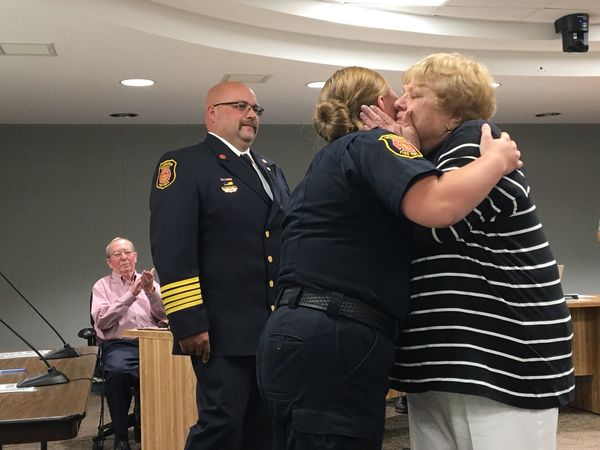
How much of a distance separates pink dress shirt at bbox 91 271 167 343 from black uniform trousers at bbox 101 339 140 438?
22 cm

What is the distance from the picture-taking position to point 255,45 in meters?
4.80

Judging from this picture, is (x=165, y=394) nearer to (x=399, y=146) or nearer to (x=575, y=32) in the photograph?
(x=399, y=146)

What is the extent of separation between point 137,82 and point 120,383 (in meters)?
2.05

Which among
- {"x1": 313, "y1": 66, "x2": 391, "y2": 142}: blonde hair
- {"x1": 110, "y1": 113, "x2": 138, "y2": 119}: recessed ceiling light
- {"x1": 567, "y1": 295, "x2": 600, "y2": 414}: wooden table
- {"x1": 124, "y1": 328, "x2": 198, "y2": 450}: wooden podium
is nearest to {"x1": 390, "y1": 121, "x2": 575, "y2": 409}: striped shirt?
{"x1": 313, "y1": 66, "x2": 391, "y2": 142}: blonde hair

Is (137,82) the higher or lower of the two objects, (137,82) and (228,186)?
the higher

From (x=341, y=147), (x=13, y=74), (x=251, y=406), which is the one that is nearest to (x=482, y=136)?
(x=341, y=147)

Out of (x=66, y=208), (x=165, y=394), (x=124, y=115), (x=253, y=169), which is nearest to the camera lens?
(x=253, y=169)

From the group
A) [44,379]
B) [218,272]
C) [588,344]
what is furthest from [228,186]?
[588,344]

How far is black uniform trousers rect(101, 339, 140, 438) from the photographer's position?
4477 millimetres

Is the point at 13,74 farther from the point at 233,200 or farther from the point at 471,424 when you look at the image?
the point at 471,424

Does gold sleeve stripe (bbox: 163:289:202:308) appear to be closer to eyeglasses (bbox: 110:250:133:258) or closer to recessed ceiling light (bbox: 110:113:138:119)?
eyeglasses (bbox: 110:250:133:258)

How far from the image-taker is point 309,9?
4.52 m

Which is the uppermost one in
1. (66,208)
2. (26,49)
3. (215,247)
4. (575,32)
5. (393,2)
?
(393,2)

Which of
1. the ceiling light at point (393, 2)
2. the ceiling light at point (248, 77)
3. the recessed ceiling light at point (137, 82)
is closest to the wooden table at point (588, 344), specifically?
the ceiling light at point (393, 2)
